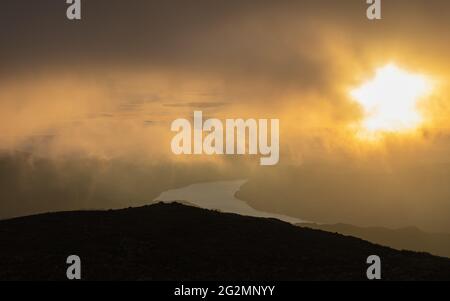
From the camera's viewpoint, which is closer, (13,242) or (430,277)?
(430,277)

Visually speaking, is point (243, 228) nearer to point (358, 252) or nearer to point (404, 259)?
point (358, 252)

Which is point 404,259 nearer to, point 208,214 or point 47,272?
point 208,214

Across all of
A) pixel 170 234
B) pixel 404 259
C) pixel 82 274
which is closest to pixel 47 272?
pixel 82 274

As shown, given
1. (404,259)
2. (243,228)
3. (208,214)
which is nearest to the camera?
(404,259)

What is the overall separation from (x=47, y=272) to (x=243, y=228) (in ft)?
64.4

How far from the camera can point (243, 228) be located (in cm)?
5331

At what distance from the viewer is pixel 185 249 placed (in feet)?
151

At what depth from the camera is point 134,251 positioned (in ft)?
147

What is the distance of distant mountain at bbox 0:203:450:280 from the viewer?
40.8m

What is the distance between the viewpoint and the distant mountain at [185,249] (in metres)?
40.8
